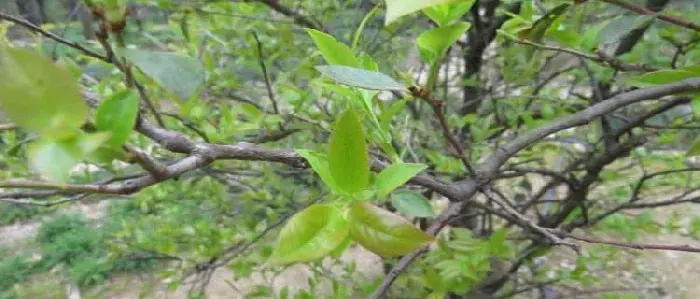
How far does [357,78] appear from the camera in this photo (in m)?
0.34

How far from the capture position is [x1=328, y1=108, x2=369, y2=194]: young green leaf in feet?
0.97

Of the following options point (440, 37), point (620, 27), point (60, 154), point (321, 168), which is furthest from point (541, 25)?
point (60, 154)

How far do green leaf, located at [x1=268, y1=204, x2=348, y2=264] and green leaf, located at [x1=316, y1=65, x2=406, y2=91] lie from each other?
71mm

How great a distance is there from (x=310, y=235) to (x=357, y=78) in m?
0.09

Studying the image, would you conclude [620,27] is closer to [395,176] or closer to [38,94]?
[395,176]

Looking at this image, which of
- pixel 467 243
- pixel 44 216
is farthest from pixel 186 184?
pixel 44 216

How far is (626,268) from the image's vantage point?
6.53 ft

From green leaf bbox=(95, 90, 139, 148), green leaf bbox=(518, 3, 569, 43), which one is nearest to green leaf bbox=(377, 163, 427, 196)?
green leaf bbox=(95, 90, 139, 148)

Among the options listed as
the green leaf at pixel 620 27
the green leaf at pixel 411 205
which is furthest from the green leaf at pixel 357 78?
the green leaf at pixel 620 27

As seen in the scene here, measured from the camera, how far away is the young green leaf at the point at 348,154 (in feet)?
0.97

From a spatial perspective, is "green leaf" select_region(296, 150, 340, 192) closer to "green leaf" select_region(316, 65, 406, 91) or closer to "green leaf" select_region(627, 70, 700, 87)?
"green leaf" select_region(316, 65, 406, 91)

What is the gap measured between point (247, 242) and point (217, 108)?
364 millimetres

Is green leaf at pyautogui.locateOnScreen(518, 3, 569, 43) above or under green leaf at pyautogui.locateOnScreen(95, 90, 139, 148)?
above

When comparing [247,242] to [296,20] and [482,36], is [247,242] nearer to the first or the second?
[296,20]
